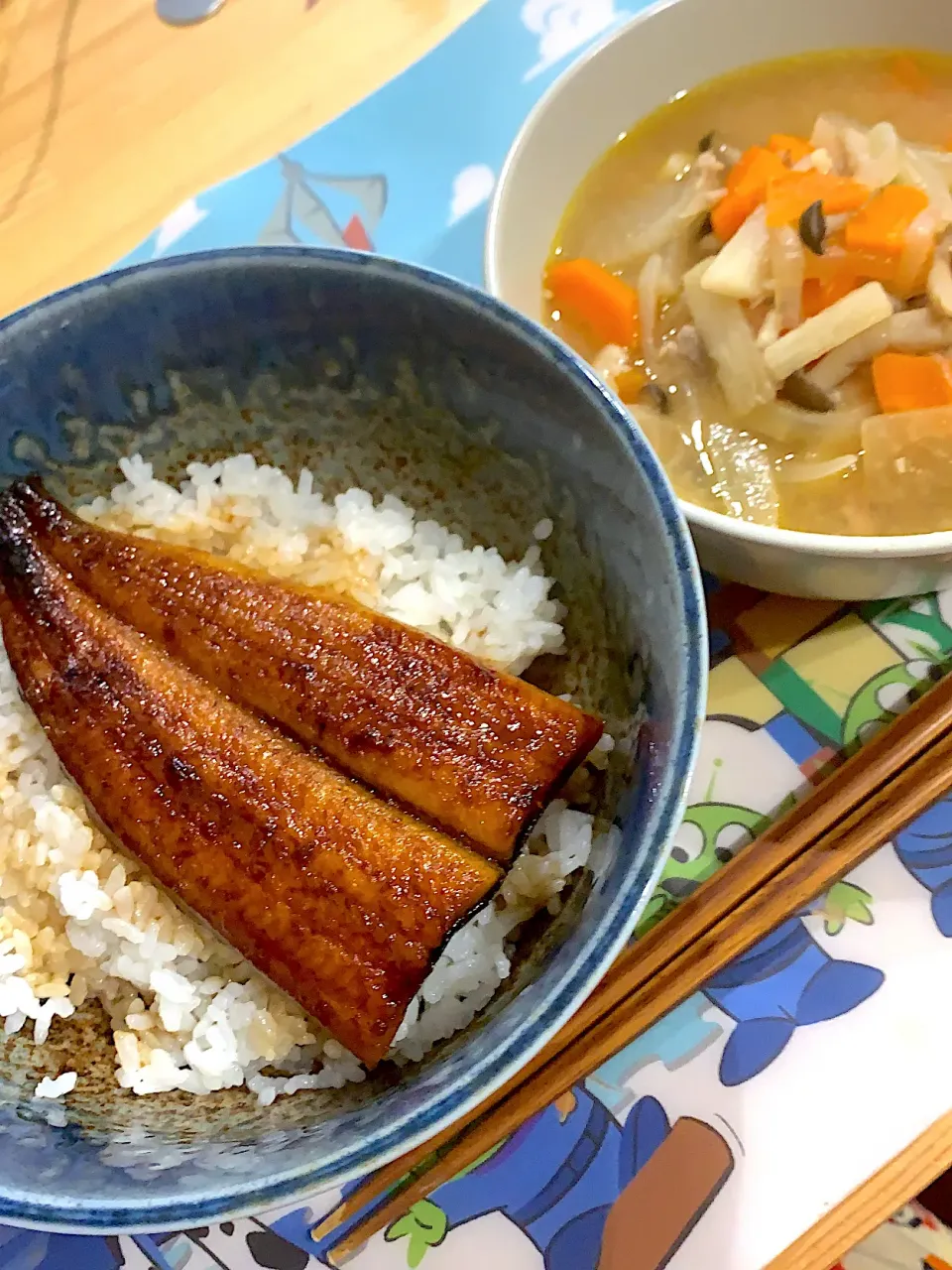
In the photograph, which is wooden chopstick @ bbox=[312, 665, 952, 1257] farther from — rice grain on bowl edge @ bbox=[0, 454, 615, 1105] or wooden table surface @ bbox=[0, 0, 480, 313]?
wooden table surface @ bbox=[0, 0, 480, 313]

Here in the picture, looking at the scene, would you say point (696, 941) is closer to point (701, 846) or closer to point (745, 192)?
point (701, 846)

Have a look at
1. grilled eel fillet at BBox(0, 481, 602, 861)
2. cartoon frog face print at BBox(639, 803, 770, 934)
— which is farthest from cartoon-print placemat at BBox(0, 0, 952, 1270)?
grilled eel fillet at BBox(0, 481, 602, 861)

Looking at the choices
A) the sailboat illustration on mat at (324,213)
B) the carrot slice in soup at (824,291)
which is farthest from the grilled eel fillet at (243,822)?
the carrot slice in soup at (824,291)

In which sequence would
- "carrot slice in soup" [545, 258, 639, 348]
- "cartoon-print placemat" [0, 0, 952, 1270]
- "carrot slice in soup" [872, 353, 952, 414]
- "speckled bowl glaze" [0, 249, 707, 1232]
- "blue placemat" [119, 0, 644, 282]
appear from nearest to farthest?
"speckled bowl glaze" [0, 249, 707, 1232] → "cartoon-print placemat" [0, 0, 952, 1270] → "carrot slice in soup" [872, 353, 952, 414] → "carrot slice in soup" [545, 258, 639, 348] → "blue placemat" [119, 0, 644, 282]

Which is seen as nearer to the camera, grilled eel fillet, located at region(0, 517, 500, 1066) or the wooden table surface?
grilled eel fillet, located at region(0, 517, 500, 1066)

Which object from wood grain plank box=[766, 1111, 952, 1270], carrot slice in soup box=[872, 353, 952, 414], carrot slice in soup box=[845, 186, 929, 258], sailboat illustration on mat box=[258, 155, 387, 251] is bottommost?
wood grain plank box=[766, 1111, 952, 1270]

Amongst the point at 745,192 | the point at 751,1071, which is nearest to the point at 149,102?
the point at 745,192

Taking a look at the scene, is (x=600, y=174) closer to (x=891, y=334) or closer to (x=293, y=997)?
(x=891, y=334)

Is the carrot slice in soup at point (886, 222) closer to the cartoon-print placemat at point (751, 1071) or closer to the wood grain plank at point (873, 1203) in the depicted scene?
the cartoon-print placemat at point (751, 1071)

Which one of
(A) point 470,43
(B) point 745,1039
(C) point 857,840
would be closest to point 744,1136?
(B) point 745,1039
